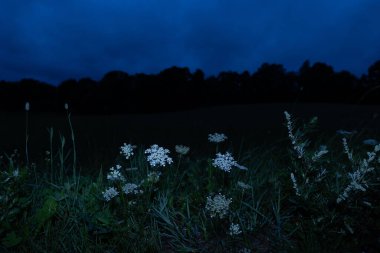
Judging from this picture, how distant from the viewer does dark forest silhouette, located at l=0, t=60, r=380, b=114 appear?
23.7 m

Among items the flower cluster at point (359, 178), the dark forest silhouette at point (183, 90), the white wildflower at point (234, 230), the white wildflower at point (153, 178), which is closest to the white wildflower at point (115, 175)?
the white wildflower at point (153, 178)

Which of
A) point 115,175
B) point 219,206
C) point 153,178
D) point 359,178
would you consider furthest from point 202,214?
point 359,178

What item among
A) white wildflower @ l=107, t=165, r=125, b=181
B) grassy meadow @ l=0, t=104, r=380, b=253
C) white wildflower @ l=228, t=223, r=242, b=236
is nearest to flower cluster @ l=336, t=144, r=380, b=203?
grassy meadow @ l=0, t=104, r=380, b=253

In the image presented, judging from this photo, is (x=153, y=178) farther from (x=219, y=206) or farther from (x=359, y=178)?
(x=359, y=178)

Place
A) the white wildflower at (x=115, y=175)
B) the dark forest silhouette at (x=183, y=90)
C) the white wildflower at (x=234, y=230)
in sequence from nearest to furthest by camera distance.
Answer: the white wildflower at (x=234, y=230) < the white wildflower at (x=115, y=175) < the dark forest silhouette at (x=183, y=90)

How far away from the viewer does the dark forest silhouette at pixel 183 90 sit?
23719 millimetres

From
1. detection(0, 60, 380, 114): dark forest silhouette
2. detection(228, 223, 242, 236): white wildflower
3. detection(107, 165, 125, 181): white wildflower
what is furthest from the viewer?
detection(0, 60, 380, 114): dark forest silhouette

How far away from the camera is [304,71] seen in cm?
2805

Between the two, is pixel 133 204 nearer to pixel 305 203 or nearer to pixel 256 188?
pixel 256 188

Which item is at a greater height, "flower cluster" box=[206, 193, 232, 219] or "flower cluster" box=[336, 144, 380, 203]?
"flower cluster" box=[336, 144, 380, 203]

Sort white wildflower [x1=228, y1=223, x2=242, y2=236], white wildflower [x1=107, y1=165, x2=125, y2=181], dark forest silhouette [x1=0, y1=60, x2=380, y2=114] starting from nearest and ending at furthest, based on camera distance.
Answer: white wildflower [x1=228, y1=223, x2=242, y2=236] < white wildflower [x1=107, y1=165, x2=125, y2=181] < dark forest silhouette [x1=0, y1=60, x2=380, y2=114]

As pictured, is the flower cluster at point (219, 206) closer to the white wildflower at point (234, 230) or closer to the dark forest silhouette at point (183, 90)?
the white wildflower at point (234, 230)

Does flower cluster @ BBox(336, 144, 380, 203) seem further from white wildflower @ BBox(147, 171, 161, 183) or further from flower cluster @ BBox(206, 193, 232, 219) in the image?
white wildflower @ BBox(147, 171, 161, 183)

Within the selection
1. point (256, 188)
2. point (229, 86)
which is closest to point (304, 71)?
point (229, 86)
